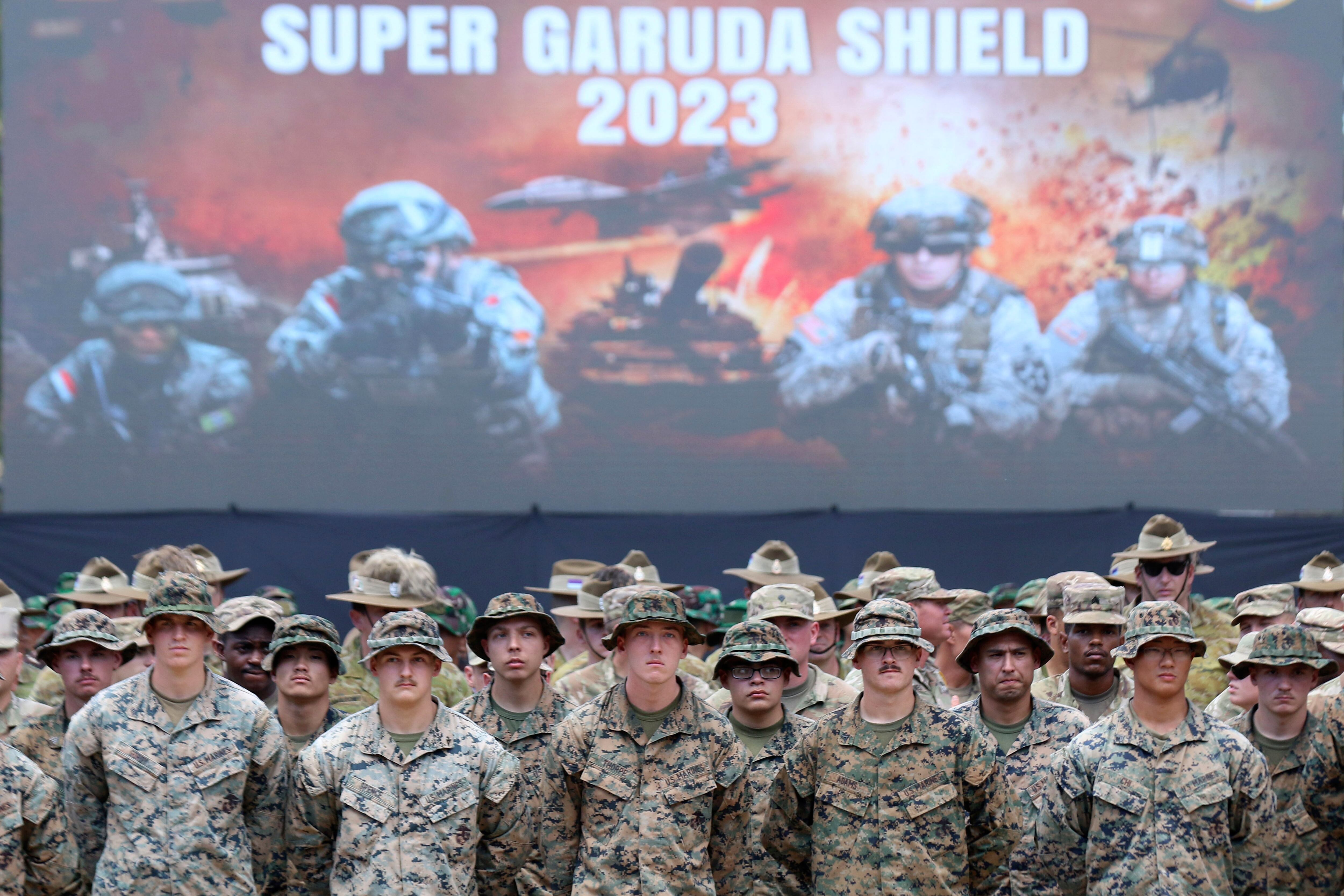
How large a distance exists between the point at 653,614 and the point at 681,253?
6.80m

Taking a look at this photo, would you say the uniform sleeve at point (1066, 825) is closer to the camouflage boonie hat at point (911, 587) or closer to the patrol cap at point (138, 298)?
the camouflage boonie hat at point (911, 587)

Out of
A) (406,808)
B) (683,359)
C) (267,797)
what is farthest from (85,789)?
(683,359)

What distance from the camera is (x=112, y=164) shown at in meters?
10.9

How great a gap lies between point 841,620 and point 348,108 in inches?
243

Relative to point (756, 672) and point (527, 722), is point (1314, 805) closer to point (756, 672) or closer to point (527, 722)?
point (756, 672)

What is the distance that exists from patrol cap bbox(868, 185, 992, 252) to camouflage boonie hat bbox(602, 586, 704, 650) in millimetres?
6854

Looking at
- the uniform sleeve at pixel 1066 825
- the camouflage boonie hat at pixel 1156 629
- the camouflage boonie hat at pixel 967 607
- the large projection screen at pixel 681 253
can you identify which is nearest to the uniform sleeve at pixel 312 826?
the uniform sleeve at pixel 1066 825

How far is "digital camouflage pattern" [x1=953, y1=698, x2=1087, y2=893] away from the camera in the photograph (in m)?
4.71

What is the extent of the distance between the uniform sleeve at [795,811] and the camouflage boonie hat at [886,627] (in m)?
0.31

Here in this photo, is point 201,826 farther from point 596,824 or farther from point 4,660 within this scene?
point 4,660

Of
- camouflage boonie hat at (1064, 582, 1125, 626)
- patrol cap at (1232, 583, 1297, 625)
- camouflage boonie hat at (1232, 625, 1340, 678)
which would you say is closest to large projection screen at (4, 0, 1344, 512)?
patrol cap at (1232, 583, 1297, 625)

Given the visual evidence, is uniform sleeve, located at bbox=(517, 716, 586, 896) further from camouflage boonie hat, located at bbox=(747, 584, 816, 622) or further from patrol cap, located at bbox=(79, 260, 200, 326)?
patrol cap, located at bbox=(79, 260, 200, 326)

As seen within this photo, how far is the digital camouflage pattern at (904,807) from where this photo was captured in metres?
4.36

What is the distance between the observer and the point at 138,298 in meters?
11.0
